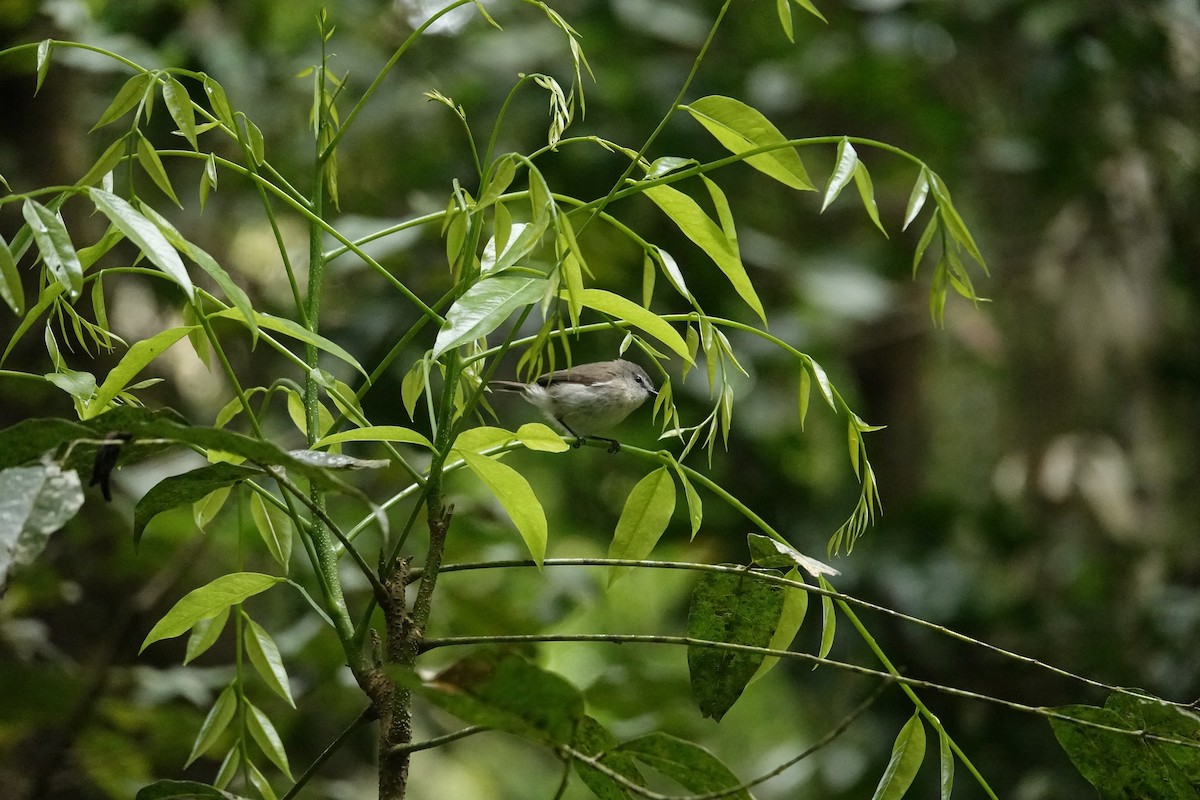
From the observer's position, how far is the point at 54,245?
0.90 m

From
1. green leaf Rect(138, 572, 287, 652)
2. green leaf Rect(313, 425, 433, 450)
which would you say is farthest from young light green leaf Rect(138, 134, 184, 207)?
green leaf Rect(138, 572, 287, 652)

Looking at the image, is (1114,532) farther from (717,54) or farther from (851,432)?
(851,432)

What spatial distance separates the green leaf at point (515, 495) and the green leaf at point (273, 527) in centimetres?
34

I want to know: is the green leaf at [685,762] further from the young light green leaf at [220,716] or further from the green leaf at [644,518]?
the young light green leaf at [220,716]

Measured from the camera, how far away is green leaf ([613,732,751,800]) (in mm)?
979

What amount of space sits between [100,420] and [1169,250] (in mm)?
4545

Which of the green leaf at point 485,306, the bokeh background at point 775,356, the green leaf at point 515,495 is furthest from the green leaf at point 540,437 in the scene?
the bokeh background at point 775,356

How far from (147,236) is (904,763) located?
869 millimetres

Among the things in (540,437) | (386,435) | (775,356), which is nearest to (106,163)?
(386,435)

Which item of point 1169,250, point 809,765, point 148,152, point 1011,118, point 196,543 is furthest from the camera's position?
point 1011,118

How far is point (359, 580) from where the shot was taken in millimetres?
2723

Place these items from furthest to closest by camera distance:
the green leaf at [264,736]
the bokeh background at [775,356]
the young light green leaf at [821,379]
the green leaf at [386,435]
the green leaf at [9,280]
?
the bokeh background at [775,356] → the green leaf at [264,736] → the young light green leaf at [821,379] → the green leaf at [386,435] → the green leaf at [9,280]

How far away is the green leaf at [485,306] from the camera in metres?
0.91

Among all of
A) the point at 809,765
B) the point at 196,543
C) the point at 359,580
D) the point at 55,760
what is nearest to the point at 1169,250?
the point at 809,765
